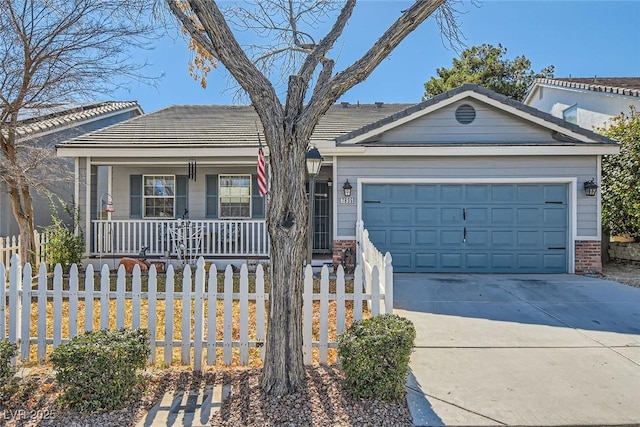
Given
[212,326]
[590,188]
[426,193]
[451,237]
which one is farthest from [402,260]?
[212,326]

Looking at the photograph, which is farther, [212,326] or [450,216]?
[450,216]

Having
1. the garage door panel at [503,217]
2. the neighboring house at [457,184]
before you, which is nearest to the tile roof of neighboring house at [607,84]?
the neighboring house at [457,184]

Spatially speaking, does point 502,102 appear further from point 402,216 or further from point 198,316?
point 198,316

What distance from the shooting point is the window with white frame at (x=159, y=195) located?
11672 millimetres

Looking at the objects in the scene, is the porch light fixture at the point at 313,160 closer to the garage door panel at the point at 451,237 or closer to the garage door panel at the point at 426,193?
the garage door panel at the point at 426,193

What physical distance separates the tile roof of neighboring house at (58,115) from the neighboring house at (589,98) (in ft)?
53.0

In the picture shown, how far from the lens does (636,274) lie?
9.38 m

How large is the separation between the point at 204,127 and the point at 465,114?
7523 millimetres

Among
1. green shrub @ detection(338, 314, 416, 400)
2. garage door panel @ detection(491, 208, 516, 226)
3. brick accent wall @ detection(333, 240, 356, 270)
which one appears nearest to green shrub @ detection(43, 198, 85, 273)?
brick accent wall @ detection(333, 240, 356, 270)

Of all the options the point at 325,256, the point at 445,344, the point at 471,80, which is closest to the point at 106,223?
the point at 325,256

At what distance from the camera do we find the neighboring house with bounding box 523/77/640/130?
44.7ft

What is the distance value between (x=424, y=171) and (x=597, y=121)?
9.43m

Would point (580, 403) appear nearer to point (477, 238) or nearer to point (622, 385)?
point (622, 385)

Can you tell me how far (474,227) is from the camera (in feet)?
31.4
